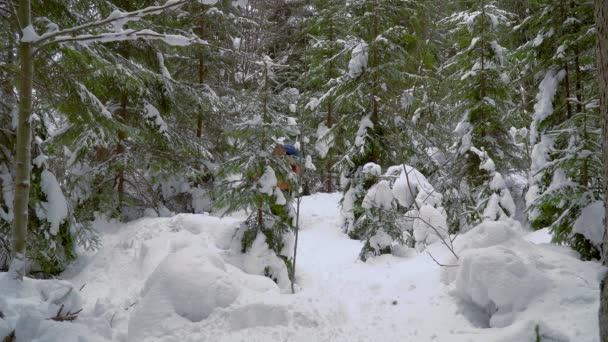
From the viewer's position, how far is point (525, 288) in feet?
13.8

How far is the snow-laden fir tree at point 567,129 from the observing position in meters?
4.98

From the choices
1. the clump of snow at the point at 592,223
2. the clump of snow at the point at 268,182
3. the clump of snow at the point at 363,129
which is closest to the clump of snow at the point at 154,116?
the clump of snow at the point at 268,182

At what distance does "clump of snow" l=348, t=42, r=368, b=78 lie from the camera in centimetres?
874

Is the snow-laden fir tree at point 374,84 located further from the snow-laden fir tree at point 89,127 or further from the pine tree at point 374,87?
the snow-laden fir tree at point 89,127

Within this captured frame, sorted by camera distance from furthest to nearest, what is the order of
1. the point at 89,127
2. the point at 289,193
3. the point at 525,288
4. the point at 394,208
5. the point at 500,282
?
the point at 394,208
the point at 289,193
the point at 89,127
the point at 500,282
the point at 525,288

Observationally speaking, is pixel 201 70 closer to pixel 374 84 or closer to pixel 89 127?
pixel 374 84

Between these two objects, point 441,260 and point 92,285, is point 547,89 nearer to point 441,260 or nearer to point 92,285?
point 441,260

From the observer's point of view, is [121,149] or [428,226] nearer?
[428,226]

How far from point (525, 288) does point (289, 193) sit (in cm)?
421

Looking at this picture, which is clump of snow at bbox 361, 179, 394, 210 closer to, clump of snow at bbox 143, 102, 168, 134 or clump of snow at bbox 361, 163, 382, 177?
clump of snow at bbox 361, 163, 382, 177

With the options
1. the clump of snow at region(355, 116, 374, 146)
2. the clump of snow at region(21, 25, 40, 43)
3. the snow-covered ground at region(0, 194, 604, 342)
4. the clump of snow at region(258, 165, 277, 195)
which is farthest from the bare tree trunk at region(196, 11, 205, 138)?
the clump of snow at region(21, 25, 40, 43)

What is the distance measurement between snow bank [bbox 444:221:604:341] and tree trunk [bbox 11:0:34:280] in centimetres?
471

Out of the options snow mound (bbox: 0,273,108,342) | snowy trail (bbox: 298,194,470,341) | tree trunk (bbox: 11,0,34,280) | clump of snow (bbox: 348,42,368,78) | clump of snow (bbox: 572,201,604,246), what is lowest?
snowy trail (bbox: 298,194,470,341)

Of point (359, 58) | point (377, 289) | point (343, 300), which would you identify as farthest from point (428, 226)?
point (359, 58)
